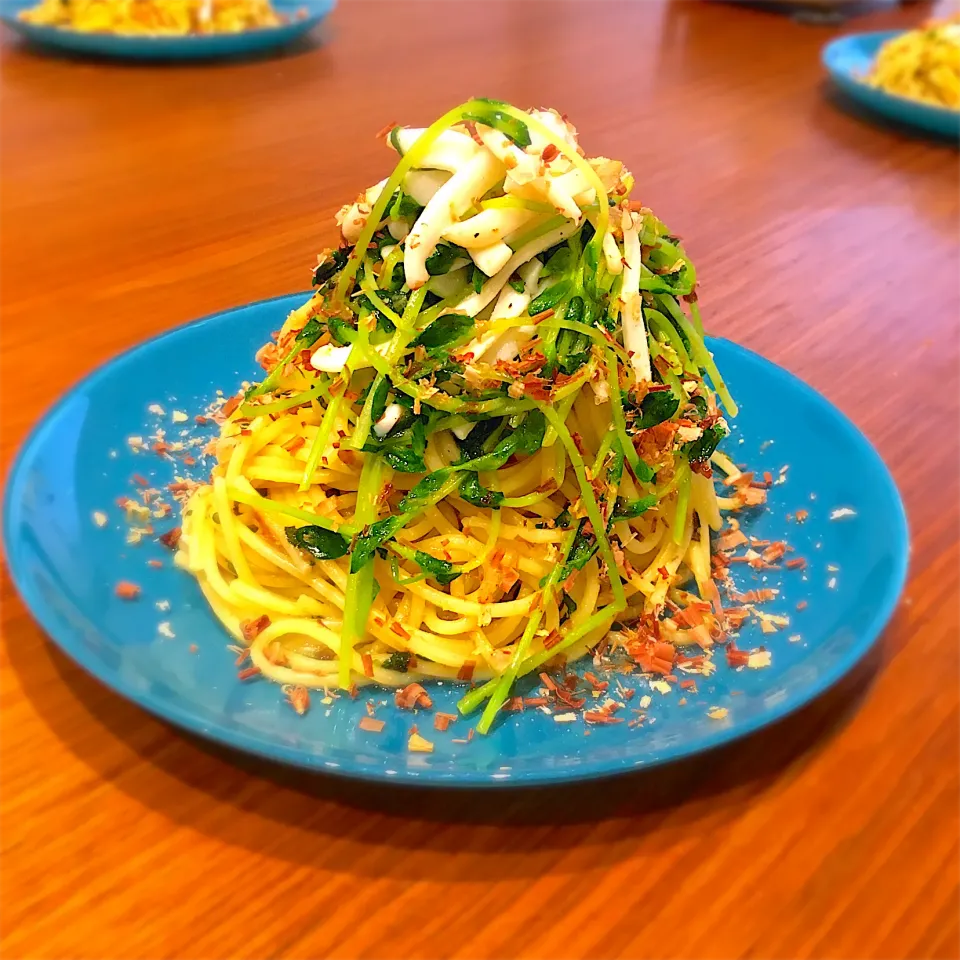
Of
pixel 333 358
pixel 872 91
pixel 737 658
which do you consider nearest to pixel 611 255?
pixel 333 358

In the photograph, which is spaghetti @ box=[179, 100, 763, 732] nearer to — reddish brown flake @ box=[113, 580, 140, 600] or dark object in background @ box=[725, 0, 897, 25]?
reddish brown flake @ box=[113, 580, 140, 600]

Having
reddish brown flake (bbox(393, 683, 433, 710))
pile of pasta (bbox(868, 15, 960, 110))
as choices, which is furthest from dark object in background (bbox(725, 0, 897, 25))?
reddish brown flake (bbox(393, 683, 433, 710))

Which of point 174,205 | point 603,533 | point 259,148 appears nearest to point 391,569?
point 603,533

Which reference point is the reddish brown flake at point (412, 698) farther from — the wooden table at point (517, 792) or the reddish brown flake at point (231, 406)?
the reddish brown flake at point (231, 406)

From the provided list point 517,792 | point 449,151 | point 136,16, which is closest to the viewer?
point 517,792

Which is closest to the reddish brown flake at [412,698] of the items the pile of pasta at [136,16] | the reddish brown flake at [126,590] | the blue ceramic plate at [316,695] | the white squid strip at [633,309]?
the blue ceramic plate at [316,695]

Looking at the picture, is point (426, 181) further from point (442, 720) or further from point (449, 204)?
point (442, 720)

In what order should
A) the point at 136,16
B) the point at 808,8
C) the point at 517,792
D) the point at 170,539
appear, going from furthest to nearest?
the point at 808,8 → the point at 136,16 → the point at 170,539 → the point at 517,792
